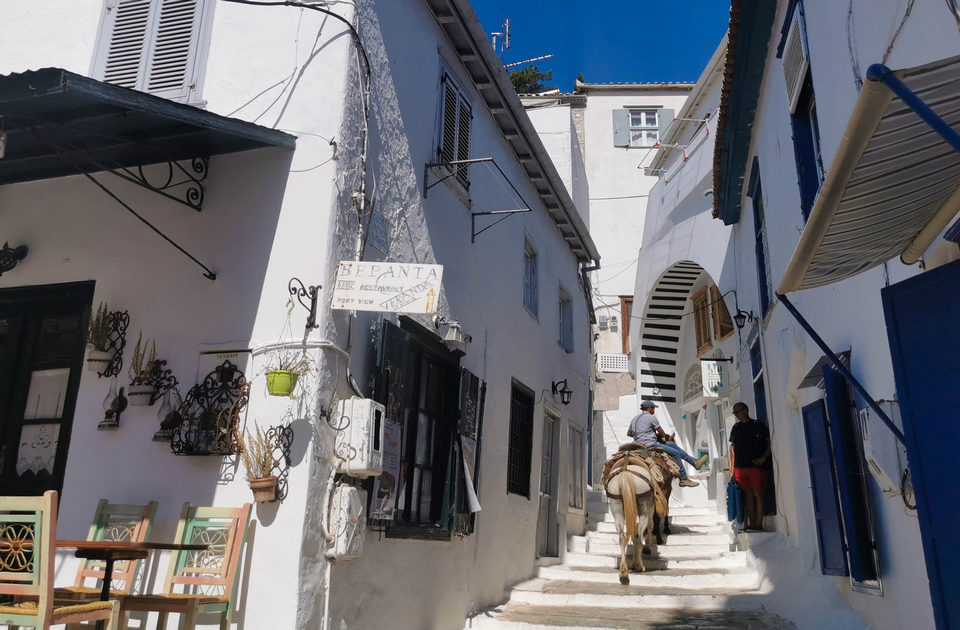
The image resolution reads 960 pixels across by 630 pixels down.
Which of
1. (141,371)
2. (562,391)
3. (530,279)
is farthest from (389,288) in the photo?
(562,391)

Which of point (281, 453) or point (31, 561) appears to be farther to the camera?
point (281, 453)

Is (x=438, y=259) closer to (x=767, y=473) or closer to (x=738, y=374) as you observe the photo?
(x=767, y=473)

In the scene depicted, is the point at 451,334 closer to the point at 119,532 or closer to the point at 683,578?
the point at 119,532

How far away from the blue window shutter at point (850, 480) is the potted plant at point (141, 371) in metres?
4.94

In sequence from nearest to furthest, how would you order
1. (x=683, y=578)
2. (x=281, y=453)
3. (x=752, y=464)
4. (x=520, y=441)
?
(x=281, y=453)
(x=683, y=578)
(x=520, y=441)
(x=752, y=464)

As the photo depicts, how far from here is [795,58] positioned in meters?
7.31

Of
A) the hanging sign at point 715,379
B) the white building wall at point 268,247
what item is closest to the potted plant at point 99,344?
the white building wall at point 268,247

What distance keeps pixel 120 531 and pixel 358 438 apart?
1777mm

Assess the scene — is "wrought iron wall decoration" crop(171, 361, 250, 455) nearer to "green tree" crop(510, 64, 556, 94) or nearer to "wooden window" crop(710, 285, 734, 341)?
"wooden window" crop(710, 285, 734, 341)

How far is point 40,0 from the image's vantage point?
7086 millimetres

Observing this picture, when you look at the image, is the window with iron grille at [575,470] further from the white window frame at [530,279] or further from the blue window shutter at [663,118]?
the blue window shutter at [663,118]

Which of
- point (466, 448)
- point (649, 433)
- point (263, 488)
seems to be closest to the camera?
point (263, 488)

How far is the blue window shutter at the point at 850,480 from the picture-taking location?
579 centimetres

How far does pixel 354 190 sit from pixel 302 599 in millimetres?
2930
